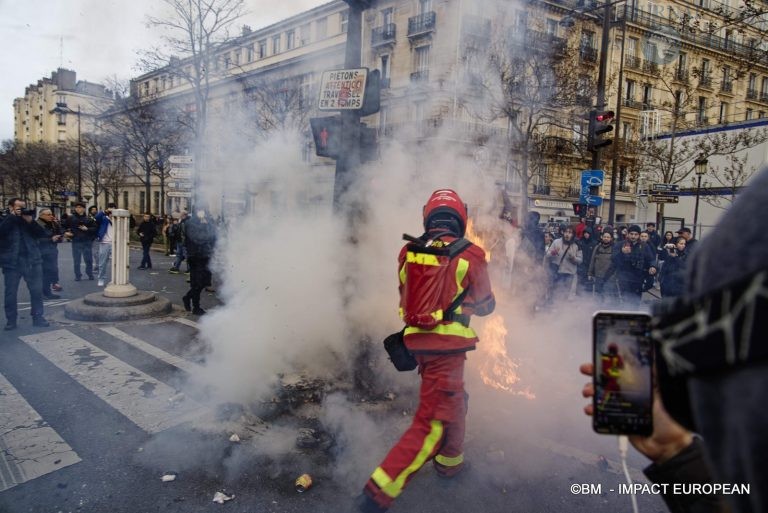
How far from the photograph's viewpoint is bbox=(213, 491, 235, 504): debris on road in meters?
2.77

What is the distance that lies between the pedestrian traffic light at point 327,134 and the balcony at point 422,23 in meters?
1.56

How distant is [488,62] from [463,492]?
4.91 m

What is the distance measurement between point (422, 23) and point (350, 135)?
1780 mm

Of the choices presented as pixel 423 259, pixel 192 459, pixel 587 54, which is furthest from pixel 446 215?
pixel 587 54

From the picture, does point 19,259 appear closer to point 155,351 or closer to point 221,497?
point 155,351

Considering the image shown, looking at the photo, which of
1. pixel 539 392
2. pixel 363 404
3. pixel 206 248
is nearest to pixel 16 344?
pixel 206 248

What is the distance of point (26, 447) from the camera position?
10.9ft

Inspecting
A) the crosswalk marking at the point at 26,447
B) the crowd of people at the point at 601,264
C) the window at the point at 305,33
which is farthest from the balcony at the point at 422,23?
the crosswalk marking at the point at 26,447

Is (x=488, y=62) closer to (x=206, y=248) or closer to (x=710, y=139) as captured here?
(x=206, y=248)

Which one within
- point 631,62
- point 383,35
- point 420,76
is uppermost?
point 631,62

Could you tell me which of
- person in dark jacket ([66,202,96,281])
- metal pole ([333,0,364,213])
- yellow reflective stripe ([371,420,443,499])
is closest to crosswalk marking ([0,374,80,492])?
yellow reflective stripe ([371,420,443,499])

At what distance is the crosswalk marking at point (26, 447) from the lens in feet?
9.92

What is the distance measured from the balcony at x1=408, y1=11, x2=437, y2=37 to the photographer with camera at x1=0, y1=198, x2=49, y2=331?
19.1ft

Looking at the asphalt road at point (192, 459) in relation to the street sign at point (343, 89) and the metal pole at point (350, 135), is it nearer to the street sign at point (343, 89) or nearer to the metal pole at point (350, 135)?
the metal pole at point (350, 135)
